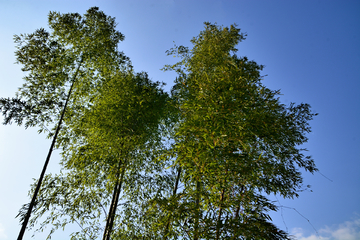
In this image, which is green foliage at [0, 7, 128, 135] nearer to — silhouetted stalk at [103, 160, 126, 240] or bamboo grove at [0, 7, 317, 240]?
bamboo grove at [0, 7, 317, 240]

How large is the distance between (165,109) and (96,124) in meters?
1.79

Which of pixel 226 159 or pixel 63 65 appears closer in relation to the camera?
pixel 226 159

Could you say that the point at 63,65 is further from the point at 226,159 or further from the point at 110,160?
the point at 226,159

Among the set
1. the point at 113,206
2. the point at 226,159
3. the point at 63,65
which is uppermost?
the point at 63,65

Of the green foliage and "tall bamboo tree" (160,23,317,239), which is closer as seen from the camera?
"tall bamboo tree" (160,23,317,239)

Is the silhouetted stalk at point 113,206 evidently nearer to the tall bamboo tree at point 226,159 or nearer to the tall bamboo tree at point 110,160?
the tall bamboo tree at point 110,160

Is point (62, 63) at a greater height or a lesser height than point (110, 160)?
greater

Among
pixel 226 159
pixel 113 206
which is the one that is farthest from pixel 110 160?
pixel 226 159

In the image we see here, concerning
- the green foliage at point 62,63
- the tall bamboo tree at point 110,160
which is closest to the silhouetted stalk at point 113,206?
the tall bamboo tree at point 110,160

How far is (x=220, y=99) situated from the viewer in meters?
3.02

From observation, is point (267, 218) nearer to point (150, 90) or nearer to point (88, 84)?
point (150, 90)

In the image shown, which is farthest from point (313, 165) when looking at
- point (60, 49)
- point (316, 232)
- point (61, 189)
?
point (60, 49)

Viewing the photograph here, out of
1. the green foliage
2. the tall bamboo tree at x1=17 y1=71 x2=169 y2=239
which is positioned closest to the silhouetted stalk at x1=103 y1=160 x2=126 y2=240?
the tall bamboo tree at x1=17 y1=71 x2=169 y2=239

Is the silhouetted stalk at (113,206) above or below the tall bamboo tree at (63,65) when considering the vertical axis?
below
